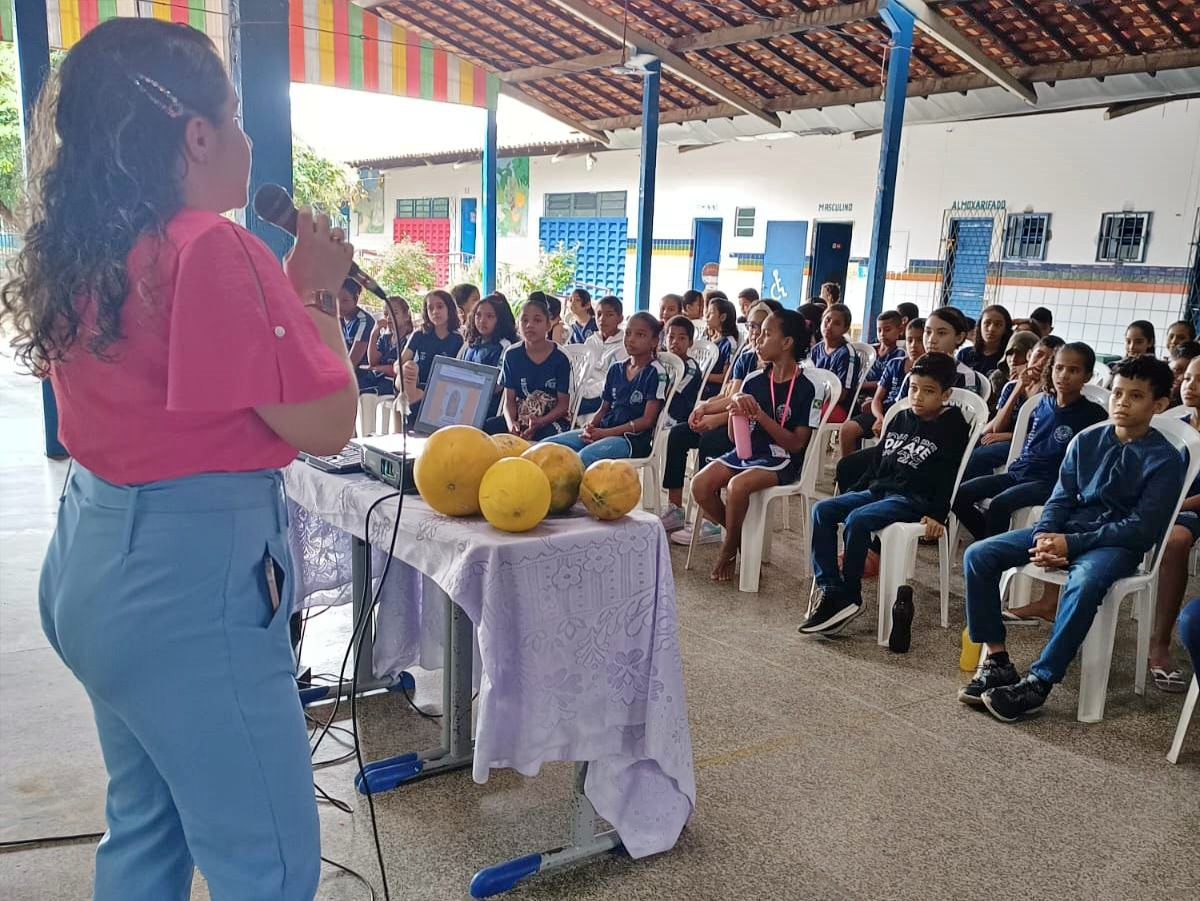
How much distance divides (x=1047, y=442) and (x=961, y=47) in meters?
4.70

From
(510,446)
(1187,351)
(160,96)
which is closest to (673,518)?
(1187,351)

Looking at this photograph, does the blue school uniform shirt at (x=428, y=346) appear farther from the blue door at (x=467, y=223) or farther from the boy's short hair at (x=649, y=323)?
the blue door at (x=467, y=223)

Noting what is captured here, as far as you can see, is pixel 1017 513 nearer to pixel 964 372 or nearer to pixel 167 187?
pixel 964 372

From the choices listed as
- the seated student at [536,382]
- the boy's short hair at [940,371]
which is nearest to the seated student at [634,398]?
the seated student at [536,382]

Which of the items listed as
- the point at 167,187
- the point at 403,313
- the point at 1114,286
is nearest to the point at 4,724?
the point at 167,187

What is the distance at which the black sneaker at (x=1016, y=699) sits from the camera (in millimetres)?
2732

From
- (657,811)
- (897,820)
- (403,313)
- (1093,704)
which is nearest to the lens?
(657,811)

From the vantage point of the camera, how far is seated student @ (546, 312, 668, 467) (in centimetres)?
445

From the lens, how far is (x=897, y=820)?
2180 mm

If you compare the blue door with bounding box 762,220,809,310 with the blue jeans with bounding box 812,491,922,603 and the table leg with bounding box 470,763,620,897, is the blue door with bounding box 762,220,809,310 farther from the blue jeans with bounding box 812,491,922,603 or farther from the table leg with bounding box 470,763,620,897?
the table leg with bounding box 470,763,620,897

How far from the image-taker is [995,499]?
372 cm

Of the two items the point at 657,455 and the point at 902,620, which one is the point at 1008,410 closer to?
the point at 657,455

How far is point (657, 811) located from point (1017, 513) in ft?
8.08

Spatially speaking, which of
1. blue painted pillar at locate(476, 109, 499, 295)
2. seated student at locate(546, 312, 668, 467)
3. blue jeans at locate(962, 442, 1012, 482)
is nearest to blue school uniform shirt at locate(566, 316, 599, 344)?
blue painted pillar at locate(476, 109, 499, 295)
